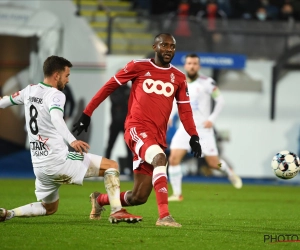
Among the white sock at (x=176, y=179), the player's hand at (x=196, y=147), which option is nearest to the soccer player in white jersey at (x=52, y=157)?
the player's hand at (x=196, y=147)

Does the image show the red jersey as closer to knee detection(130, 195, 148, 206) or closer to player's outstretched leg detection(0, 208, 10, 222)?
knee detection(130, 195, 148, 206)

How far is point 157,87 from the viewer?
328 inches

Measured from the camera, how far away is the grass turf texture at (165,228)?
676 cm

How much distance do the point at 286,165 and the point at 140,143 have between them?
208 cm

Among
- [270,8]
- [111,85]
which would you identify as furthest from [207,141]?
[270,8]

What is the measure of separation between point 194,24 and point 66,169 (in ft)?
37.8

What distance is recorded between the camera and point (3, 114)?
20.4m

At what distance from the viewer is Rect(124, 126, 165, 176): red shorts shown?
8086mm

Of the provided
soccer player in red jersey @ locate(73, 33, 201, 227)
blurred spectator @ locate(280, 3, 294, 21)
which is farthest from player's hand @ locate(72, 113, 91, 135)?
blurred spectator @ locate(280, 3, 294, 21)

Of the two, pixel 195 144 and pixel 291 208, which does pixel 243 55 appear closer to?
pixel 291 208

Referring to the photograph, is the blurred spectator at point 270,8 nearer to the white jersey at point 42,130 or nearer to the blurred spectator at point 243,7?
the blurred spectator at point 243,7

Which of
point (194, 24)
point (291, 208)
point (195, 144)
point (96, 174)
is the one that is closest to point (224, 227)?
point (195, 144)

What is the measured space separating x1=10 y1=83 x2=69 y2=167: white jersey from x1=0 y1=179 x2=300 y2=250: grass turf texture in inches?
28.7

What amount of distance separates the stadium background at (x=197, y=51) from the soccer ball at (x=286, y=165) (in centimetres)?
982
